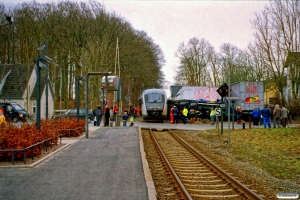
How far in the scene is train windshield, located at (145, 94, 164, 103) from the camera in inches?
1797

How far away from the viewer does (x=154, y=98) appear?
45719 mm

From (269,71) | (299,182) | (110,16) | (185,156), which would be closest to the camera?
(299,182)

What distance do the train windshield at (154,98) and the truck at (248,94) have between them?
726cm

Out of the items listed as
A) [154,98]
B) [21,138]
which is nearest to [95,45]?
[154,98]

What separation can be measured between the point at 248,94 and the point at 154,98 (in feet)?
30.1

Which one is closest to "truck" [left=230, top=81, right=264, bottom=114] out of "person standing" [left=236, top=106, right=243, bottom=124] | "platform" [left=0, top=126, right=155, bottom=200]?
"person standing" [left=236, top=106, right=243, bottom=124]

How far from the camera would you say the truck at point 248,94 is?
Answer: 41.8m

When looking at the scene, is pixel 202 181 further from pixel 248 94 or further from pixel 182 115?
pixel 182 115

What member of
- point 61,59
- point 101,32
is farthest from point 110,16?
point 61,59

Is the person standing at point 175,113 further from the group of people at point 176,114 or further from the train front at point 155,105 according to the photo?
the train front at point 155,105

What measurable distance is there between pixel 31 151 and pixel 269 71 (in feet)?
117

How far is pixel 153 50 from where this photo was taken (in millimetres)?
69250

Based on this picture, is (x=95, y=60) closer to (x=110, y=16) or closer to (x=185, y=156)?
(x=110, y=16)

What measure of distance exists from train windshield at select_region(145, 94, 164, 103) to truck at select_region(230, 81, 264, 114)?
7264 mm
